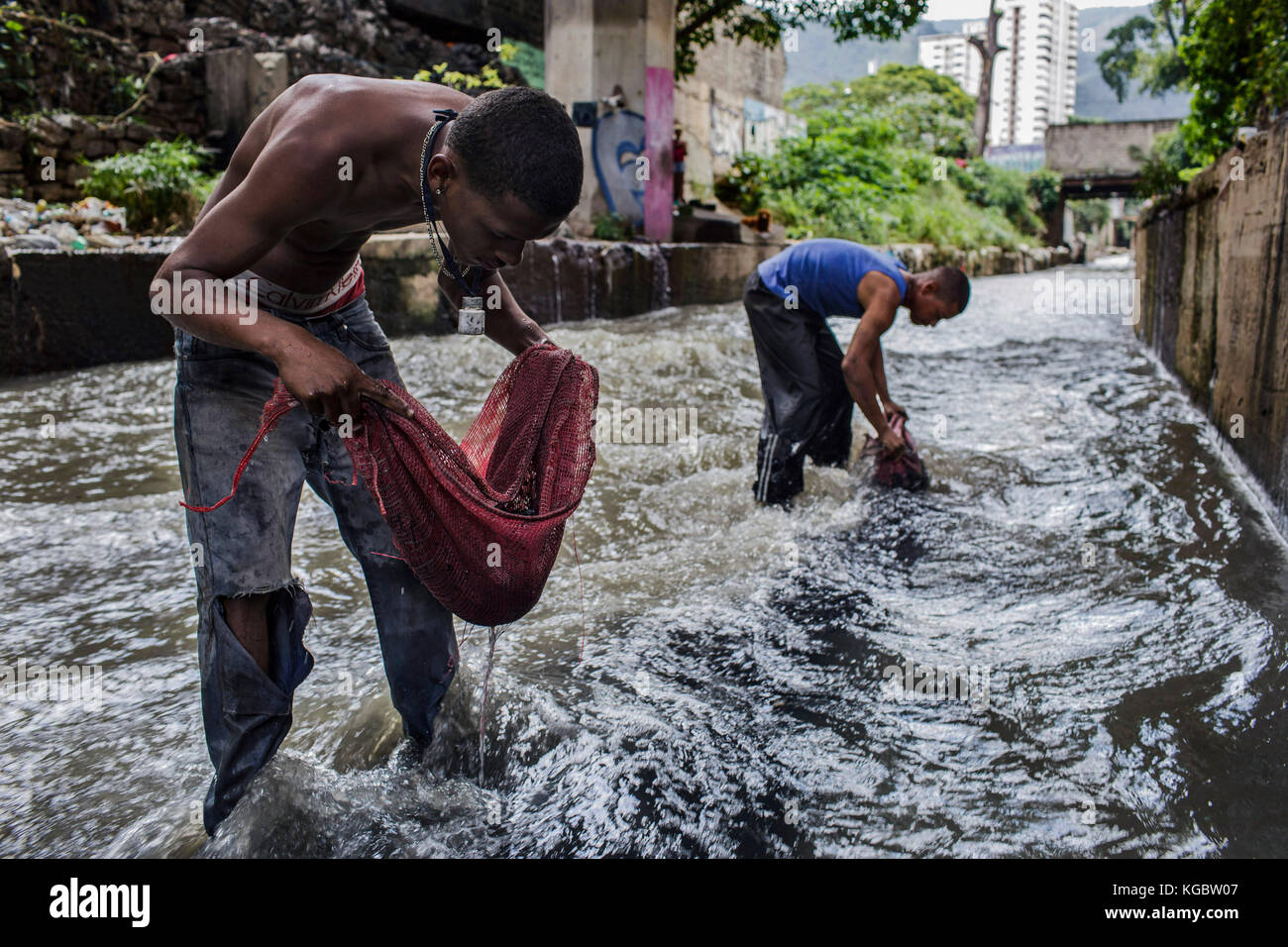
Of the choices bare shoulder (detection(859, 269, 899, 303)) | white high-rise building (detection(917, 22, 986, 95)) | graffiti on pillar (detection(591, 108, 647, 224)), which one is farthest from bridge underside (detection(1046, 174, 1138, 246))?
white high-rise building (detection(917, 22, 986, 95))

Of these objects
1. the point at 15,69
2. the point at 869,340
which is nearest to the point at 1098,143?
the point at 15,69

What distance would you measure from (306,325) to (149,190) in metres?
7.55

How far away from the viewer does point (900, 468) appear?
4730 millimetres

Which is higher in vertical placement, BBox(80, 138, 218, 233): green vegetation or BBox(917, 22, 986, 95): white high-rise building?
BBox(917, 22, 986, 95): white high-rise building

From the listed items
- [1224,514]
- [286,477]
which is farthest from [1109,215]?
[286,477]

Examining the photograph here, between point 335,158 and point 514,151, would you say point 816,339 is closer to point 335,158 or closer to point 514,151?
point 514,151

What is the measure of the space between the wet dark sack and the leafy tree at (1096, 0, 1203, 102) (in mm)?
32276

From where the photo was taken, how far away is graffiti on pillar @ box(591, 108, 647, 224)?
1177cm

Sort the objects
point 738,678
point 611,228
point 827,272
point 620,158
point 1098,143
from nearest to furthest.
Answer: point 738,678 → point 827,272 → point 611,228 → point 620,158 → point 1098,143

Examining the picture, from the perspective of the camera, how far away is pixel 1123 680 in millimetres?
2809

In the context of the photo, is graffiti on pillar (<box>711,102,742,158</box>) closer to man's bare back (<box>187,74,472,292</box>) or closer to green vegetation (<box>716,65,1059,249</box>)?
green vegetation (<box>716,65,1059,249</box>)

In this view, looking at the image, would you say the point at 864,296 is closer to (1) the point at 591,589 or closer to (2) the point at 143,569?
(1) the point at 591,589

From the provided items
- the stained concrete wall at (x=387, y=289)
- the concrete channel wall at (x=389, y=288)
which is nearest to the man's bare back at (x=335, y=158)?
the stained concrete wall at (x=387, y=289)

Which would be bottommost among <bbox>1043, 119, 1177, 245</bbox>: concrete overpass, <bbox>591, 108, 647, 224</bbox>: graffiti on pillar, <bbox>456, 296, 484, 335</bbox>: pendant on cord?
<bbox>456, 296, 484, 335</bbox>: pendant on cord
